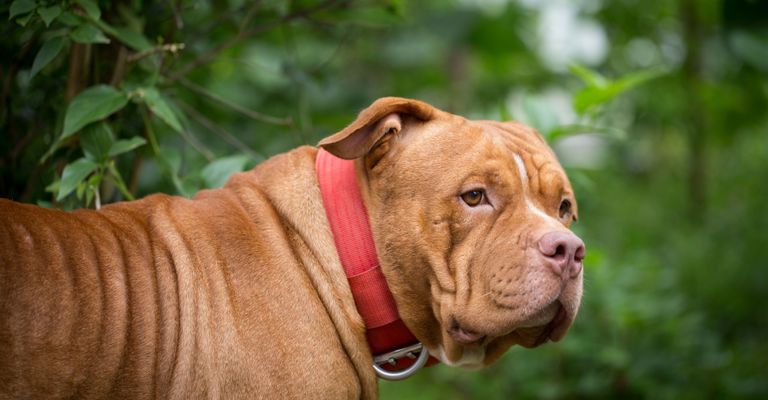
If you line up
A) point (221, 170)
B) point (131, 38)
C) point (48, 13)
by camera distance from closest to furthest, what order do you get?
point (48, 13) → point (131, 38) → point (221, 170)

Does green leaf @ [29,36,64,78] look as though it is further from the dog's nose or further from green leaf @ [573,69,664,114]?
green leaf @ [573,69,664,114]

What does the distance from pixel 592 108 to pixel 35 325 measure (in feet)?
9.40

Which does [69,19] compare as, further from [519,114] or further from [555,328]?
[519,114]

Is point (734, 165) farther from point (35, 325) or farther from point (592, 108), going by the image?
point (35, 325)

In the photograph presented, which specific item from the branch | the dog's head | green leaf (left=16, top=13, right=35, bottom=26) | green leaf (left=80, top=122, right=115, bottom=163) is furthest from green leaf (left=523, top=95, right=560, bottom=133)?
green leaf (left=16, top=13, right=35, bottom=26)

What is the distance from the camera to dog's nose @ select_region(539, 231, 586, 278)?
112 inches

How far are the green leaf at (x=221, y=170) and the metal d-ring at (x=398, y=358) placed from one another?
108cm

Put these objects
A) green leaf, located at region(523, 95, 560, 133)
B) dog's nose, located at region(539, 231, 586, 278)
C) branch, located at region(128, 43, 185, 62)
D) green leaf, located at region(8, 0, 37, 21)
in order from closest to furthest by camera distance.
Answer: dog's nose, located at region(539, 231, 586, 278) < green leaf, located at region(8, 0, 37, 21) < branch, located at region(128, 43, 185, 62) < green leaf, located at region(523, 95, 560, 133)

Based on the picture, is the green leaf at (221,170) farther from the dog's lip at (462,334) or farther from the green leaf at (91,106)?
the dog's lip at (462,334)

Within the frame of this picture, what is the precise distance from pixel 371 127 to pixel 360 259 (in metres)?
0.50

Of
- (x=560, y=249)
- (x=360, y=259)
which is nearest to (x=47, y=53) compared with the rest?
(x=360, y=259)

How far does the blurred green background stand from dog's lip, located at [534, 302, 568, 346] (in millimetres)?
1136

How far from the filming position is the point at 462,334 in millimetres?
3014

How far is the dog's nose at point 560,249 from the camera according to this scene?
286 centimetres
